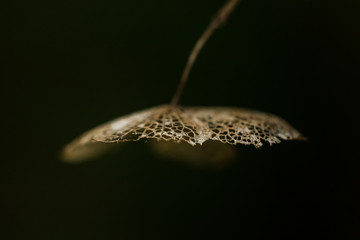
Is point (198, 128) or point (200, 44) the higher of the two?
point (200, 44)

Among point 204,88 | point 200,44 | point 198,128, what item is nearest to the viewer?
point 198,128

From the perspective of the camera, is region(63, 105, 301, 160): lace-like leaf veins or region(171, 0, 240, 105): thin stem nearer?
region(63, 105, 301, 160): lace-like leaf veins

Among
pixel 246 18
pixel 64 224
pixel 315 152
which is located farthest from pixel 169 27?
Result: pixel 64 224

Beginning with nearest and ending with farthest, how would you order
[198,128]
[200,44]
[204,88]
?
1. [198,128]
2. [200,44]
3. [204,88]

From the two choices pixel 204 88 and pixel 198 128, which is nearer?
pixel 198 128

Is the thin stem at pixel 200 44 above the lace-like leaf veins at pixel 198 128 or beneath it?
above

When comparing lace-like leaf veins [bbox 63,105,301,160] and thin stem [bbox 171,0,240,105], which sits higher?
thin stem [bbox 171,0,240,105]

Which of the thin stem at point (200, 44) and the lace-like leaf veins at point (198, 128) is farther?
the thin stem at point (200, 44)

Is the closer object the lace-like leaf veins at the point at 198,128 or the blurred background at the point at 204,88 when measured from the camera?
the lace-like leaf veins at the point at 198,128
